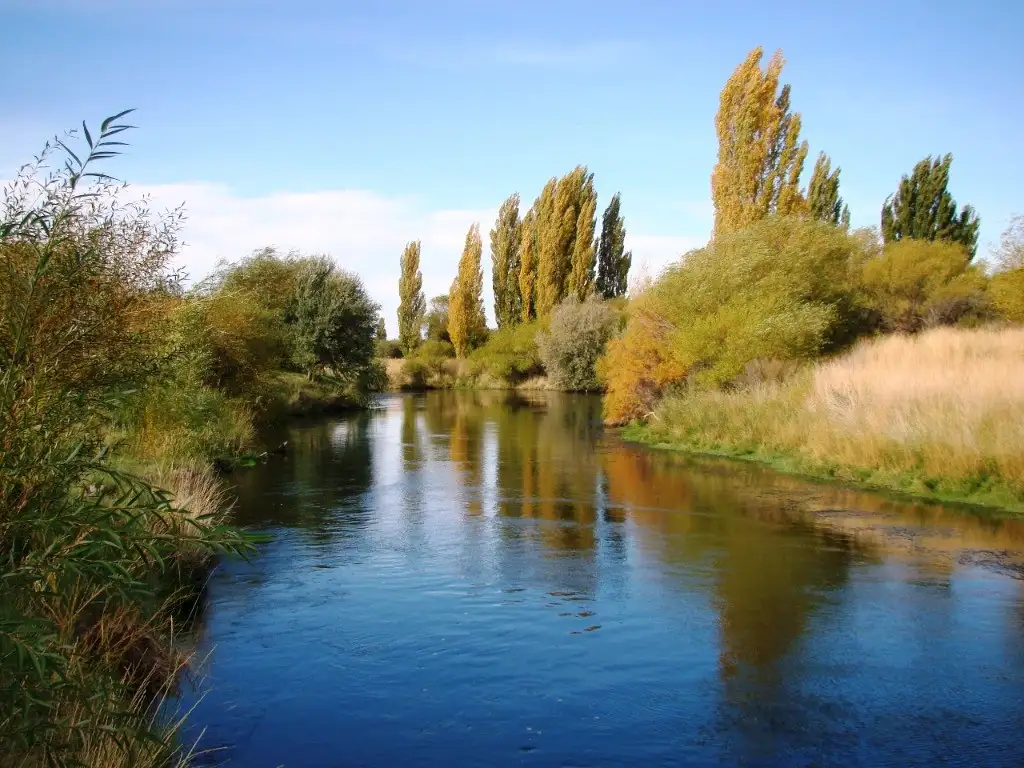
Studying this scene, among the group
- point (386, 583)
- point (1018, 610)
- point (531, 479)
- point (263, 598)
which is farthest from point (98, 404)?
point (531, 479)

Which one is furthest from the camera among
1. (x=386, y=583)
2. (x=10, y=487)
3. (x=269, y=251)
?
(x=269, y=251)

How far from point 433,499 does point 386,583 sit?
6.57 m

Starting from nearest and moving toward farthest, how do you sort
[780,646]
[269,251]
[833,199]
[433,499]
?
[780,646], [433,499], [269,251], [833,199]

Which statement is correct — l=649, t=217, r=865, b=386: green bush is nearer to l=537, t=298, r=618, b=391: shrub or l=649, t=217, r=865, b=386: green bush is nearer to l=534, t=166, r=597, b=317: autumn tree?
l=537, t=298, r=618, b=391: shrub

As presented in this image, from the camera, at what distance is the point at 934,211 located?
48562 mm

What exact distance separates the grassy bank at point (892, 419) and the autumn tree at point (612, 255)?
1331 inches

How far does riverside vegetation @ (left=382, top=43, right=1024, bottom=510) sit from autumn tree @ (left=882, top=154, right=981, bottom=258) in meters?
0.10

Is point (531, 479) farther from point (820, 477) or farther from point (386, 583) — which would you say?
point (386, 583)

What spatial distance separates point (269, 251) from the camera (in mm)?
43719

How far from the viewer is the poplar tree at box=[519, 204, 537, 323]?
63.2 meters

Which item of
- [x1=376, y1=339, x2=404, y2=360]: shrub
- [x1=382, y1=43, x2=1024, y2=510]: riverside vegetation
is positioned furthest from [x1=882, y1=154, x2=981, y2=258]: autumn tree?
[x1=376, y1=339, x2=404, y2=360]: shrub

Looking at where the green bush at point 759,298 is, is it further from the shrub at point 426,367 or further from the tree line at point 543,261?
the shrub at point 426,367

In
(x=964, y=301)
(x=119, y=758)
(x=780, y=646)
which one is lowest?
(x=780, y=646)

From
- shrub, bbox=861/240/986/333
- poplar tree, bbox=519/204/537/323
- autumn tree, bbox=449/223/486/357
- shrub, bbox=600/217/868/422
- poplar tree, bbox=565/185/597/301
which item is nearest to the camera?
shrub, bbox=600/217/868/422
